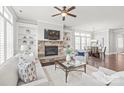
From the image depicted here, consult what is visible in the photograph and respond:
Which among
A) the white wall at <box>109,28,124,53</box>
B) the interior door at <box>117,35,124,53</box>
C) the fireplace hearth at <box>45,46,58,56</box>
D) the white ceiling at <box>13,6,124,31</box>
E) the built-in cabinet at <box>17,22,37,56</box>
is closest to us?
the white ceiling at <box>13,6,124,31</box>

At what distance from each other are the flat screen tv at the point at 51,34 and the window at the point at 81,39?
10.5 feet

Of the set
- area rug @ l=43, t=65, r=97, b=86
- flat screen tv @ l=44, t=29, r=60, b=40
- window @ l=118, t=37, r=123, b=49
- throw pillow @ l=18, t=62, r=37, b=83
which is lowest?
area rug @ l=43, t=65, r=97, b=86

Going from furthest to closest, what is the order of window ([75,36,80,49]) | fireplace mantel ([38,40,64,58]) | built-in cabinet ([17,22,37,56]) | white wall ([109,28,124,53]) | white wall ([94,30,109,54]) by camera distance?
window ([75,36,80,49])
white wall ([109,28,124,53])
white wall ([94,30,109,54])
fireplace mantel ([38,40,64,58])
built-in cabinet ([17,22,37,56])

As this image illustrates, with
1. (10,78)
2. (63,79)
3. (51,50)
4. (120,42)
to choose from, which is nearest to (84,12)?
(63,79)

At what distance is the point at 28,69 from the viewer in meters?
1.84

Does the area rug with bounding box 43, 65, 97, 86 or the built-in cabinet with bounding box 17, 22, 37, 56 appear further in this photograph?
the built-in cabinet with bounding box 17, 22, 37, 56

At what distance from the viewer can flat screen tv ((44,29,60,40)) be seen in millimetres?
6801

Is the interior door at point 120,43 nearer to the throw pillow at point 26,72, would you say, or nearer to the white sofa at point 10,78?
the white sofa at point 10,78

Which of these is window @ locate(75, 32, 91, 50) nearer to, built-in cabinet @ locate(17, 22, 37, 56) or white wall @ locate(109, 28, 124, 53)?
white wall @ locate(109, 28, 124, 53)

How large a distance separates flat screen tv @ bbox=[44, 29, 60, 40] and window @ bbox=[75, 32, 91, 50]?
320 centimetres

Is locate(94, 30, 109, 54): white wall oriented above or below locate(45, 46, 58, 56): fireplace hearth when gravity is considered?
above

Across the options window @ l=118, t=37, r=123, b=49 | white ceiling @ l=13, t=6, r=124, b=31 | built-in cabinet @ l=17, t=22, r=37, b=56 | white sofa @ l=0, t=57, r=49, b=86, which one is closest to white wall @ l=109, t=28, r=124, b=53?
window @ l=118, t=37, r=123, b=49
